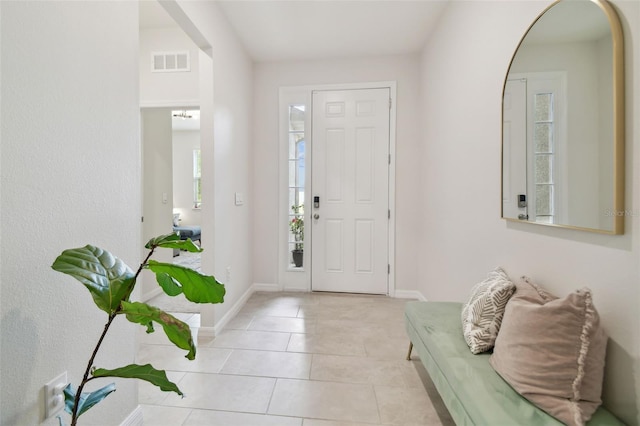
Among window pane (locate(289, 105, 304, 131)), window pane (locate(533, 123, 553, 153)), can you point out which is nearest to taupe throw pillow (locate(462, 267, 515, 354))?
window pane (locate(533, 123, 553, 153))

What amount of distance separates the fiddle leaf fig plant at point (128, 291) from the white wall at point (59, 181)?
0.25m

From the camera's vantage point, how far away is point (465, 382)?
1128mm

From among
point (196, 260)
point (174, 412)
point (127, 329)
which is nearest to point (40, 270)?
point (127, 329)

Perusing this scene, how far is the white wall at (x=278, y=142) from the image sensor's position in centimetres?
329

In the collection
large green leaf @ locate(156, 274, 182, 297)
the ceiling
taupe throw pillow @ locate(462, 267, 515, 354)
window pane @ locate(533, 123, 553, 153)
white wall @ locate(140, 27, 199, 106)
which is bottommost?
taupe throw pillow @ locate(462, 267, 515, 354)

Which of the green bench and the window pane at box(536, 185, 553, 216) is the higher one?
the window pane at box(536, 185, 553, 216)

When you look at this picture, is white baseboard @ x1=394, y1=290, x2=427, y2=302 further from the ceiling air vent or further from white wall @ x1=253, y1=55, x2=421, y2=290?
the ceiling air vent

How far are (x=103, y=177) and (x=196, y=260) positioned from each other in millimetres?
4582

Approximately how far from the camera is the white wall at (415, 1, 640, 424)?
94cm

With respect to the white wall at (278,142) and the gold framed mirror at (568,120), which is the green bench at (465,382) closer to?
the gold framed mirror at (568,120)

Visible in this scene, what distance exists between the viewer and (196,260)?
547 cm

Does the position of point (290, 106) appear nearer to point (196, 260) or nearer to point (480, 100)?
point (480, 100)

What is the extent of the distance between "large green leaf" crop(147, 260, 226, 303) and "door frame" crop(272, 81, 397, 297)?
2652 mm

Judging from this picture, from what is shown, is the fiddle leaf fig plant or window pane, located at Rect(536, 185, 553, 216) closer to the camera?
the fiddle leaf fig plant
